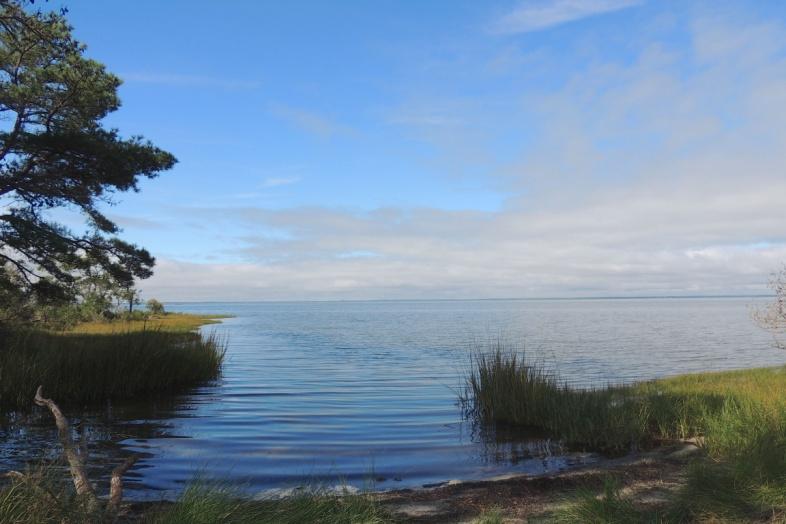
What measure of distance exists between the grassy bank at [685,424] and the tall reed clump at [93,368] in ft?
31.8

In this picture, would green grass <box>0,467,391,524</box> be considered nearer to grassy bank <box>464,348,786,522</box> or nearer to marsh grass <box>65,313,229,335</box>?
grassy bank <box>464,348,786,522</box>

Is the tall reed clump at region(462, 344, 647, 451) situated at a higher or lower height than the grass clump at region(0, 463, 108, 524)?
lower

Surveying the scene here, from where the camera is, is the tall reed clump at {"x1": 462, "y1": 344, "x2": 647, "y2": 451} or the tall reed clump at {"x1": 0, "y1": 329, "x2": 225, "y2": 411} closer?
the tall reed clump at {"x1": 462, "y1": 344, "x2": 647, "y2": 451}

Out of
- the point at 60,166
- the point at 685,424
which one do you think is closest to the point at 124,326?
the point at 60,166

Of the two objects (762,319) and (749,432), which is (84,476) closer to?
(749,432)

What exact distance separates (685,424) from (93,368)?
1523 cm

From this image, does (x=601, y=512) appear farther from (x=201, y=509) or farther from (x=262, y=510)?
(x=201, y=509)

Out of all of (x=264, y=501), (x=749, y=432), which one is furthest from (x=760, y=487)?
(x=264, y=501)

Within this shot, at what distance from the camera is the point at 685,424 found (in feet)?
37.3

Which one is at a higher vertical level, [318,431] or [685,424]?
[685,424]

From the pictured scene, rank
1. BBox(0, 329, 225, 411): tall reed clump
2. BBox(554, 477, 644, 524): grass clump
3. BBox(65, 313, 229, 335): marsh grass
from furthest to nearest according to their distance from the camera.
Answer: BBox(65, 313, 229, 335): marsh grass → BBox(0, 329, 225, 411): tall reed clump → BBox(554, 477, 644, 524): grass clump

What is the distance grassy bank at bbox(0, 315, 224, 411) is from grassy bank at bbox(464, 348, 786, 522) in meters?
9.71

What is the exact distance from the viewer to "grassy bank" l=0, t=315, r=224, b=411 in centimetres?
1397

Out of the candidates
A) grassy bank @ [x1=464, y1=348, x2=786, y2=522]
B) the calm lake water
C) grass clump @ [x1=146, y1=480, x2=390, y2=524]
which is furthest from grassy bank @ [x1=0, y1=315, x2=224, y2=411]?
grass clump @ [x1=146, y1=480, x2=390, y2=524]
